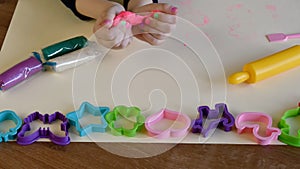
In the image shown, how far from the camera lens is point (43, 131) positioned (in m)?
0.61

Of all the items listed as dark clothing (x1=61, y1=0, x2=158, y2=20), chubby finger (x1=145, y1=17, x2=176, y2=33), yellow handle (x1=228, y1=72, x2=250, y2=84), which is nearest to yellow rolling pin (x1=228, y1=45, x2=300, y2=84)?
yellow handle (x1=228, y1=72, x2=250, y2=84)

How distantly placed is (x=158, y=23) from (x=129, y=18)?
0.04 meters

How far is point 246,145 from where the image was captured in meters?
0.60

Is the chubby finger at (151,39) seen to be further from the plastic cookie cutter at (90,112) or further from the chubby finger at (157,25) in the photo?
the plastic cookie cutter at (90,112)

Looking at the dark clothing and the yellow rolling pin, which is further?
the dark clothing

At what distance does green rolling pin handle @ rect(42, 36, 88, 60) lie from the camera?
2.33 ft

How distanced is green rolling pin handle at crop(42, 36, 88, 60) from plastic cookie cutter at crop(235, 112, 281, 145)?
0.84 ft

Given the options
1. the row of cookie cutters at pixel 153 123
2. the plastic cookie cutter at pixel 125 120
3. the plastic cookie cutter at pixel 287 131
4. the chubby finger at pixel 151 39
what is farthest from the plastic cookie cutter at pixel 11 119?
the plastic cookie cutter at pixel 287 131

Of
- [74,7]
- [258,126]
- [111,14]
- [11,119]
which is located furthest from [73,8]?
[258,126]

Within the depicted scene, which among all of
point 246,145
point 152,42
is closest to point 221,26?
point 152,42

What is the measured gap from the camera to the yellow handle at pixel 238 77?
673 millimetres

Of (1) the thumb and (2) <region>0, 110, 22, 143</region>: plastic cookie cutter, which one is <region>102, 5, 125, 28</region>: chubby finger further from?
(2) <region>0, 110, 22, 143</region>: plastic cookie cutter

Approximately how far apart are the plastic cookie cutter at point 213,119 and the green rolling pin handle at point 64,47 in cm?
21

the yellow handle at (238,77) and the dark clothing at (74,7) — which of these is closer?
the yellow handle at (238,77)
